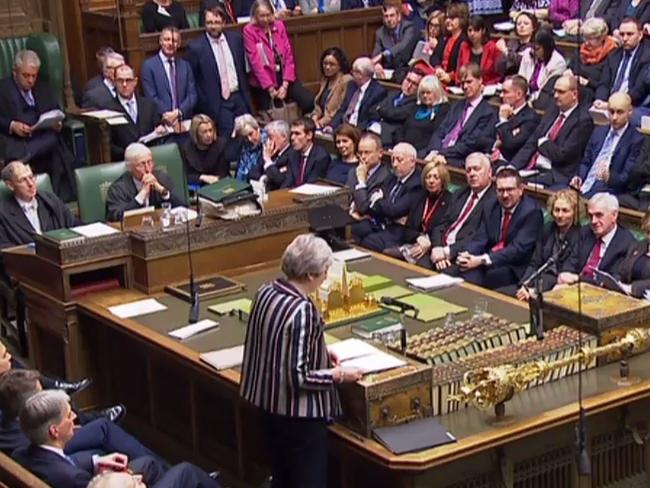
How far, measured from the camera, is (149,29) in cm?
1180

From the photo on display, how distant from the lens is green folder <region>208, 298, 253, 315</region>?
276 inches

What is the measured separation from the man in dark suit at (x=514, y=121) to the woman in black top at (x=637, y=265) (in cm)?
217

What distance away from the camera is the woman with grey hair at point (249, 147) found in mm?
9914

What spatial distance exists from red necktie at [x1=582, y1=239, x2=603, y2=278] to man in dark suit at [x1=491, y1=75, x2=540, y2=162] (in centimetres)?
196

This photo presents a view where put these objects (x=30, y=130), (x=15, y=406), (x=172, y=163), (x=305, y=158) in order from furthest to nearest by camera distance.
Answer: (x=30, y=130)
(x=305, y=158)
(x=172, y=163)
(x=15, y=406)

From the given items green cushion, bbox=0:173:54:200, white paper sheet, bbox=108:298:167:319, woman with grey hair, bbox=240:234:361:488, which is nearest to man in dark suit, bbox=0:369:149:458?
woman with grey hair, bbox=240:234:361:488

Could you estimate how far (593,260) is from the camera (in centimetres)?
759

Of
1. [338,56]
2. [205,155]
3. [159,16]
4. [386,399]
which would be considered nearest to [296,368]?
[386,399]

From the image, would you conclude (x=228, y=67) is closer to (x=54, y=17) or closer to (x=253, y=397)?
(x=54, y=17)

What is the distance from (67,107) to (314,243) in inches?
251

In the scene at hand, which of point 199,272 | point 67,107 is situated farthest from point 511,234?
point 67,107

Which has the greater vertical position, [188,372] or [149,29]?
[149,29]

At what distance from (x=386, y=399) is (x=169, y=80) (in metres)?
6.02

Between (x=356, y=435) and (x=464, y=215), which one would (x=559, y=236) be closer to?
(x=464, y=215)
